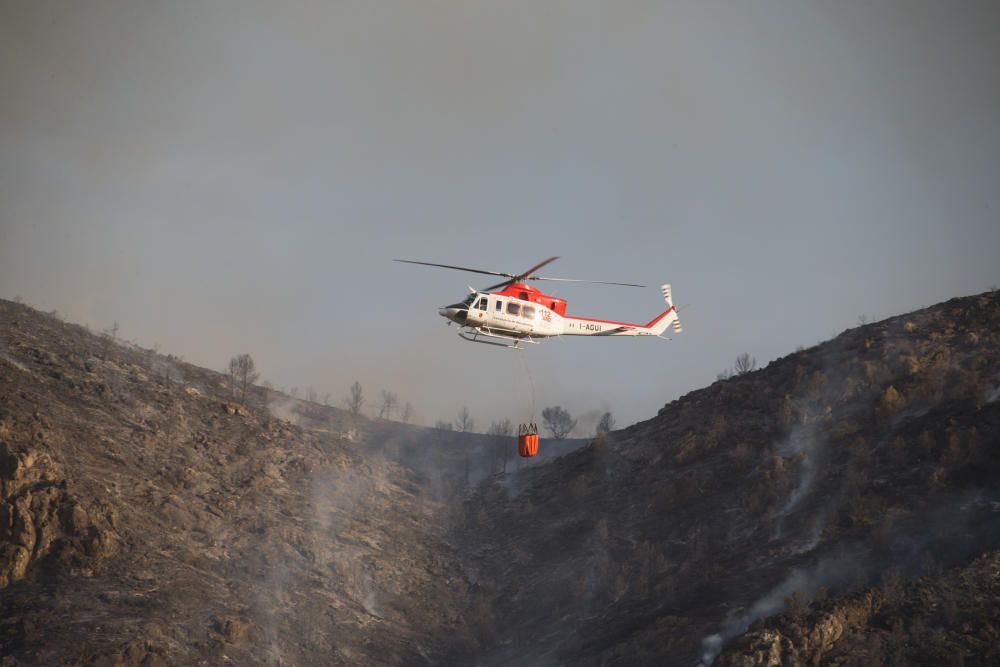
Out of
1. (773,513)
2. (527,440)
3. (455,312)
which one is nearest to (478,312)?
(455,312)

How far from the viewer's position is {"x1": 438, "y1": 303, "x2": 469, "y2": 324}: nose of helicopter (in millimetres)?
43878

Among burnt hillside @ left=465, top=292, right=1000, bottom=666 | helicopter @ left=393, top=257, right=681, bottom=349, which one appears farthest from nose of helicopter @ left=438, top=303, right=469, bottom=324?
burnt hillside @ left=465, top=292, right=1000, bottom=666

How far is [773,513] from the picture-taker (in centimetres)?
5356

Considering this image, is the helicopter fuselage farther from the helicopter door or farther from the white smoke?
the white smoke

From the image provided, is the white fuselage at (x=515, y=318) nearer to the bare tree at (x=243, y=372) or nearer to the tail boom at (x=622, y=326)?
the tail boom at (x=622, y=326)

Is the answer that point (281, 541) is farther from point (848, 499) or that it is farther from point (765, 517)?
point (848, 499)

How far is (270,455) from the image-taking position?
63906 mm

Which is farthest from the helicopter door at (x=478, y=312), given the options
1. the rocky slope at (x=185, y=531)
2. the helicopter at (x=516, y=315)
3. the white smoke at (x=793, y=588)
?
the rocky slope at (x=185, y=531)

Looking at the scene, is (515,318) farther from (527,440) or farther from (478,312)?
(527,440)

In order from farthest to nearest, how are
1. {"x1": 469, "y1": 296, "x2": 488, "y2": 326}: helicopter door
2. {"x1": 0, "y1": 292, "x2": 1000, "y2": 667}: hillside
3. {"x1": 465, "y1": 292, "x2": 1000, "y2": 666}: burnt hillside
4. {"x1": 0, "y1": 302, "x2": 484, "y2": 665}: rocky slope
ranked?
{"x1": 469, "y1": 296, "x2": 488, "y2": 326}: helicopter door
{"x1": 465, "y1": 292, "x2": 1000, "y2": 666}: burnt hillside
{"x1": 0, "y1": 302, "x2": 484, "y2": 665}: rocky slope
{"x1": 0, "y1": 292, "x2": 1000, "y2": 667}: hillside

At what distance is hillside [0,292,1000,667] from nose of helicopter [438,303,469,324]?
18.7 metres

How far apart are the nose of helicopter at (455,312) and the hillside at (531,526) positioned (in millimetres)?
18676

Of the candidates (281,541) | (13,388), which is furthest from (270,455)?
(13,388)

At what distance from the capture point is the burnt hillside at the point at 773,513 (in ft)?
143
